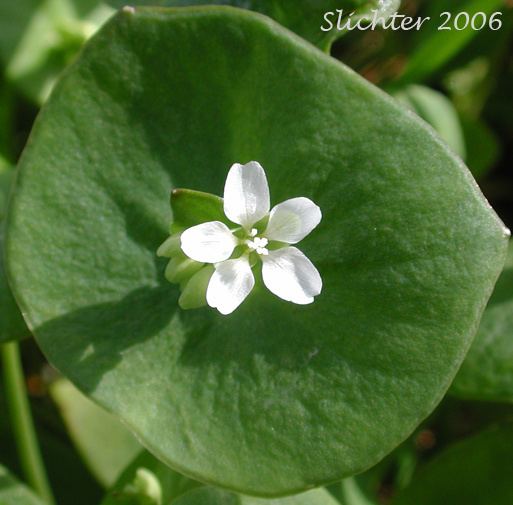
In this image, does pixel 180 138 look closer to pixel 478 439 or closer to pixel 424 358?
pixel 424 358

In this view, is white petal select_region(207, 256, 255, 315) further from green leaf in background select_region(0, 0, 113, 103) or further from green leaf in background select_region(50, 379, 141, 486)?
green leaf in background select_region(0, 0, 113, 103)

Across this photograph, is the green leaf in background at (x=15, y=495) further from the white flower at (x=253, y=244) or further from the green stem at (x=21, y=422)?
the white flower at (x=253, y=244)

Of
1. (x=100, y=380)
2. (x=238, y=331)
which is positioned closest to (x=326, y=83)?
(x=238, y=331)

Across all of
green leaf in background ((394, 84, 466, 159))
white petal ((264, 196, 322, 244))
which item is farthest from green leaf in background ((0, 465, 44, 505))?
green leaf in background ((394, 84, 466, 159))

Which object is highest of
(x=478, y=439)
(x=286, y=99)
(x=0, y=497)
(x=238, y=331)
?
(x=286, y=99)

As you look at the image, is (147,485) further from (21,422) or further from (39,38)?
(39,38)
